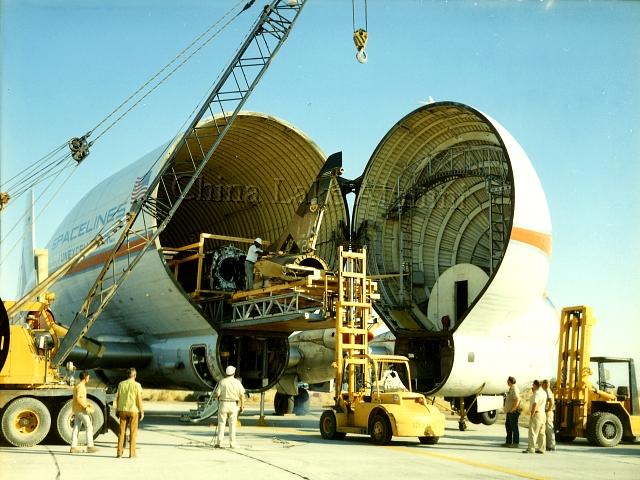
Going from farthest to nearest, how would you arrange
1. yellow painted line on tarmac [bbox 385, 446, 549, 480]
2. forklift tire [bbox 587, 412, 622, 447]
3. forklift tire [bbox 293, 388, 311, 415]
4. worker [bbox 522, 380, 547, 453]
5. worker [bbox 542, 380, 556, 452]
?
1. forklift tire [bbox 293, 388, 311, 415]
2. forklift tire [bbox 587, 412, 622, 447]
3. worker [bbox 542, 380, 556, 452]
4. worker [bbox 522, 380, 547, 453]
5. yellow painted line on tarmac [bbox 385, 446, 549, 480]

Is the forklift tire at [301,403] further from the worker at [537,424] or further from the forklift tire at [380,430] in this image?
the worker at [537,424]

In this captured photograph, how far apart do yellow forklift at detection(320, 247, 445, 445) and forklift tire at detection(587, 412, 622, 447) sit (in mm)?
3743

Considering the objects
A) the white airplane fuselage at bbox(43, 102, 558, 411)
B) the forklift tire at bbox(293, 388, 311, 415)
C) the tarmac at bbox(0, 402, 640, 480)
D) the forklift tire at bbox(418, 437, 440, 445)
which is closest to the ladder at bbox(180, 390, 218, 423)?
the white airplane fuselage at bbox(43, 102, 558, 411)

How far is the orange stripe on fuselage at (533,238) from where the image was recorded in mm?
16891

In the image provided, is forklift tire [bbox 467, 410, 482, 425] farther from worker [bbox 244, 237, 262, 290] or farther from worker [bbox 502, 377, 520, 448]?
worker [bbox 244, 237, 262, 290]

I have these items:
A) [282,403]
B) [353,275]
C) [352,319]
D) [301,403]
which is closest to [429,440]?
[352,319]

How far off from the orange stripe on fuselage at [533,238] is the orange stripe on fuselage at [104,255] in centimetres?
881

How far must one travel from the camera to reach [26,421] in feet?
45.5

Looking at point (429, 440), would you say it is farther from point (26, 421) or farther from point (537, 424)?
point (26, 421)

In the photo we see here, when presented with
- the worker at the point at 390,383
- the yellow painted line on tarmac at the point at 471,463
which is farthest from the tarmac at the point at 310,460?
the worker at the point at 390,383

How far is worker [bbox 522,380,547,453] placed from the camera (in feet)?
46.0

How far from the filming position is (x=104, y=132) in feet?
63.0

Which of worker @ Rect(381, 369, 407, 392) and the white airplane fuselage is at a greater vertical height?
the white airplane fuselage

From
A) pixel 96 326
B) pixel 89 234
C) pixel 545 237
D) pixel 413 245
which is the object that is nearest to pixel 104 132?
pixel 89 234
